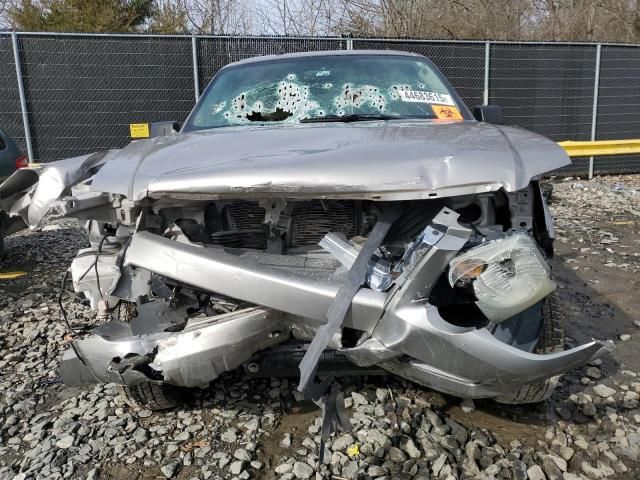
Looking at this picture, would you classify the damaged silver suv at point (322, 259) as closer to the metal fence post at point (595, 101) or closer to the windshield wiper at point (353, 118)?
the windshield wiper at point (353, 118)

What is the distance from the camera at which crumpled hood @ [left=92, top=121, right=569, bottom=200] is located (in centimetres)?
187

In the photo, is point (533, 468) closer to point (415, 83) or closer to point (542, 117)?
point (415, 83)

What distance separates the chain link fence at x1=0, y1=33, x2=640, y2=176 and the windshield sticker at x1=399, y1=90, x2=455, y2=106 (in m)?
6.16

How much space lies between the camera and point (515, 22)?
1697 centimetres

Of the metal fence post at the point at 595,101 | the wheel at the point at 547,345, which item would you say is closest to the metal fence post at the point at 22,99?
the wheel at the point at 547,345

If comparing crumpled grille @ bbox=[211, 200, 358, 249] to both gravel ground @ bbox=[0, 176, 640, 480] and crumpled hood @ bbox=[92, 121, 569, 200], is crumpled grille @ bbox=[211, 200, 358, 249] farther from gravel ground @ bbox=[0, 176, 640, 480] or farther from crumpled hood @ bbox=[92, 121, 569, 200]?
gravel ground @ bbox=[0, 176, 640, 480]

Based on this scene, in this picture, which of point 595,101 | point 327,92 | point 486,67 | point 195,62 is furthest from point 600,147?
point 327,92

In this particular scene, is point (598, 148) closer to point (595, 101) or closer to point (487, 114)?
point (595, 101)

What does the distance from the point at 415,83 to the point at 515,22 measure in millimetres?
15974

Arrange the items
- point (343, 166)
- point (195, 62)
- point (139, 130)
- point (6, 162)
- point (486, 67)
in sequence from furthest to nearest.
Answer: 1. point (486, 67)
2. point (195, 62)
3. point (139, 130)
4. point (6, 162)
5. point (343, 166)

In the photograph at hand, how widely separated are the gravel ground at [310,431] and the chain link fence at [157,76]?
243 inches

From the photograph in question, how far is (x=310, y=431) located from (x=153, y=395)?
0.80m

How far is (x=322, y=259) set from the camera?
2266mm

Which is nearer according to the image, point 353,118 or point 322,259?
point 322,259
